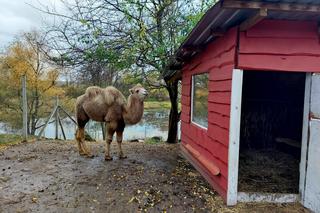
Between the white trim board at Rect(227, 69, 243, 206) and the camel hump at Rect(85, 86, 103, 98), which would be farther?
the camel hump at Rect(85, 86, 103, 98)

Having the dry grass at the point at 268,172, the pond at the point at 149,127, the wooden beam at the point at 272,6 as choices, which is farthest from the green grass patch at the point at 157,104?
the wooden beam at the point at 272,6

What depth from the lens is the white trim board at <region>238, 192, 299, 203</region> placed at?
13.1ft

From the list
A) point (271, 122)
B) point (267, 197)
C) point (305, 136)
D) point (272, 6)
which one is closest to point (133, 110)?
point (267, 197)

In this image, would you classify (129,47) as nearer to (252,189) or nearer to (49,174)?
(49,174)

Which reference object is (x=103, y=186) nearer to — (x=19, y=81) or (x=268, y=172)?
(x=268, y=172)

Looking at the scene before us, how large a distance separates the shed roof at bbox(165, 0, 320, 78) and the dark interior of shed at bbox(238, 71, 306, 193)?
7.44 feet

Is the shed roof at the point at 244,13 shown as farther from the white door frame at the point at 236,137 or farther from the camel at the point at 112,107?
the camel at the point at 112,107

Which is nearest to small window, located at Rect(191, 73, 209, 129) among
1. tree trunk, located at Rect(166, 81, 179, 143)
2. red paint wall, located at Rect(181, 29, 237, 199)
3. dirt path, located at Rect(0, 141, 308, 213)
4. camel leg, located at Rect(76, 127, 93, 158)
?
red paint wall, located at Rect(181, 29, 237, 199)

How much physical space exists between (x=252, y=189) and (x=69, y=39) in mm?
5852

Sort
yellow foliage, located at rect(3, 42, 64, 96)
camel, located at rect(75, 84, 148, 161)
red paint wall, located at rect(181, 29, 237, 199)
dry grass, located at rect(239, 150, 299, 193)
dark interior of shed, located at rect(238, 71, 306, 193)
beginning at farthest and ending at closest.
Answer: yellow foliage, located at rect(3, 42, 64, 96), camel, located at rect(75, 84, 148, 161), dark interior of shed, located at rect(238, 71, 306, 193), dry grass, located at rect(239, 150, 299, 193), red paint wall, located at rect(181, 29, 237, 199)

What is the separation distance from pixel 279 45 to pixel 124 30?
4680mm

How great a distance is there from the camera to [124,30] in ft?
24.4

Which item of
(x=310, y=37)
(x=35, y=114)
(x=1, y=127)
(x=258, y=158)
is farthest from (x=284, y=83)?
(x=1, y=127)

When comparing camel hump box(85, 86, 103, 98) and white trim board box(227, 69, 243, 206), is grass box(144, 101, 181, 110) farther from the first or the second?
white trim board box(227, 69, 243, 206)
